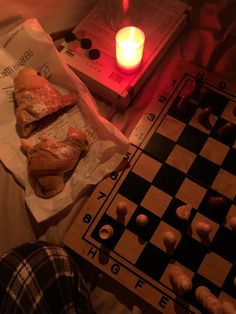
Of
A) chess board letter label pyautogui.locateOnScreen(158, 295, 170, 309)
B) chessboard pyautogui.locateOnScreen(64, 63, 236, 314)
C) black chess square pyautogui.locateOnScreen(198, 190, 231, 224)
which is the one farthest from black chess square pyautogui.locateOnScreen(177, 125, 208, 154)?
chess board letter label pyautogui.locateOnScreen(158, 295, 170, 309)

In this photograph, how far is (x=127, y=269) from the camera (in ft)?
2.91

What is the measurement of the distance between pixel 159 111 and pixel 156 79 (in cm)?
12

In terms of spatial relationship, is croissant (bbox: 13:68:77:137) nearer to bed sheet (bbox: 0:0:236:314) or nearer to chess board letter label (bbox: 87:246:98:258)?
bed sheet (bbox: 0:0:236:314)

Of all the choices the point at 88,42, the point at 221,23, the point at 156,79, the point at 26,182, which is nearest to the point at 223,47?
the point at 221,23

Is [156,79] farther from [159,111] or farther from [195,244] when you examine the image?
[195,244]

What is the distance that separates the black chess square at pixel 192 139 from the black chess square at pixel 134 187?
14cm

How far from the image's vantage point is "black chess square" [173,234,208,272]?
0.89 metres

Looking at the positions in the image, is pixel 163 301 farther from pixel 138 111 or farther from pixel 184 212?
pixel 138 111

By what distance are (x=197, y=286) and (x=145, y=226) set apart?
0.56ft

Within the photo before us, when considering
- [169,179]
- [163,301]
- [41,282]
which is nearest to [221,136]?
[169,179]

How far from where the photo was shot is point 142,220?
89 centimetres

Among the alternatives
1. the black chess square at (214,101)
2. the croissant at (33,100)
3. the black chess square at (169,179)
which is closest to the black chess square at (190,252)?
the black chess square at (169,179)

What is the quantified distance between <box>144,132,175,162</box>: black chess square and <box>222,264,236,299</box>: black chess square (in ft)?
0.99

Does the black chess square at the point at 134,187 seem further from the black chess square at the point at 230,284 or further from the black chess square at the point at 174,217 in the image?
the black chess square at the point at 230,284
